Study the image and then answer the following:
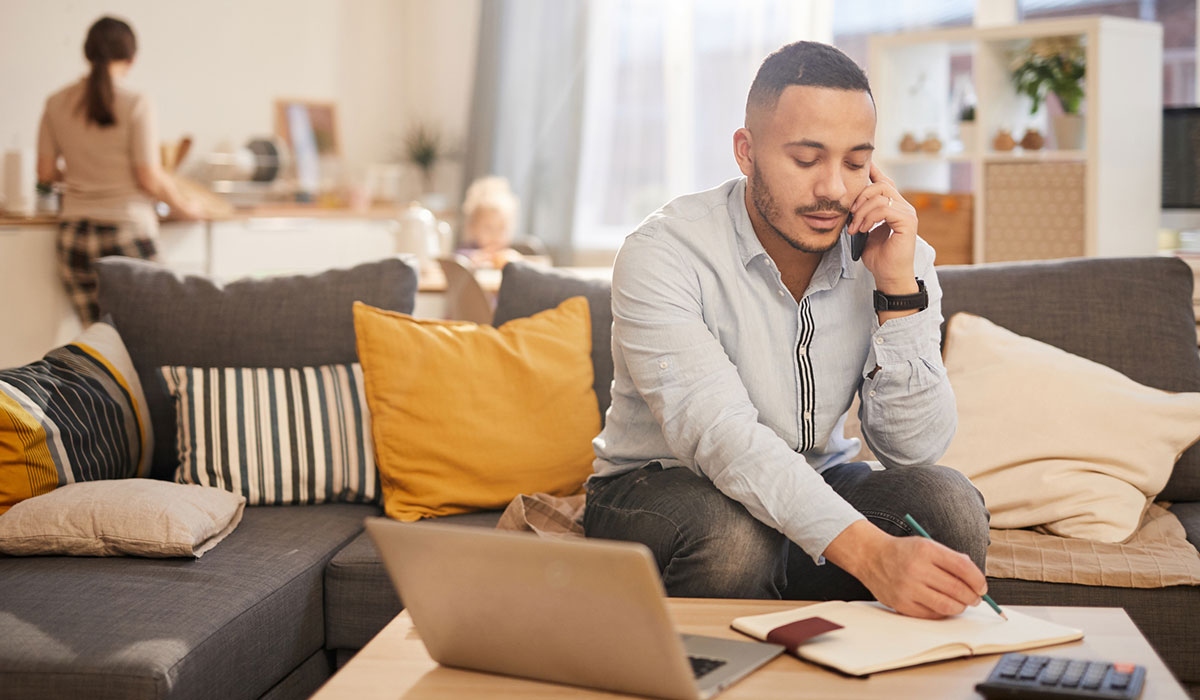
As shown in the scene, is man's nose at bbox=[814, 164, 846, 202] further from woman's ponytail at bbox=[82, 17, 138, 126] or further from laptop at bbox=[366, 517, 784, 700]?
woman's ponytail at bbox=[82, 17, 138, 126]

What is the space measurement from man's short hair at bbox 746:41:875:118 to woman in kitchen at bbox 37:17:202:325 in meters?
3.33

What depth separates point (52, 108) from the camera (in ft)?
14.5

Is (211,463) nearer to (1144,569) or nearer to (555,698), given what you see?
(555,698)

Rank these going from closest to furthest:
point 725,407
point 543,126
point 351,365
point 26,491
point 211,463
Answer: point 725,407
point 26,491
point 211,463
point 351,365
point 543,126

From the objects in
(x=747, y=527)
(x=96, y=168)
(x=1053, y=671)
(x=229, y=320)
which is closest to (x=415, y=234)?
(x=96, y=168)

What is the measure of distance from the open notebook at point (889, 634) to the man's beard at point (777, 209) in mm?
556

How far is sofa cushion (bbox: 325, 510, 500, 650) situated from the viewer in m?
1.94

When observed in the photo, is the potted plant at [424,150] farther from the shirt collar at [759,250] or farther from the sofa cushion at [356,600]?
the shirt collar at [759,250]

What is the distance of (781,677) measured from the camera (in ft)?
3.86

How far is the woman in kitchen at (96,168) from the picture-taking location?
14.4ft

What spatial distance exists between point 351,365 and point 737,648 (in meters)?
1.35

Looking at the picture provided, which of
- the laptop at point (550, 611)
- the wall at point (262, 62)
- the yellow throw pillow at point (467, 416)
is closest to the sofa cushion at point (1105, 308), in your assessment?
the yellow throw pillow at point (467, 416)

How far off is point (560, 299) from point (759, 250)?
750 millimetres

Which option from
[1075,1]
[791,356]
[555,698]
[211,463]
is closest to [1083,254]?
[1075,1]
